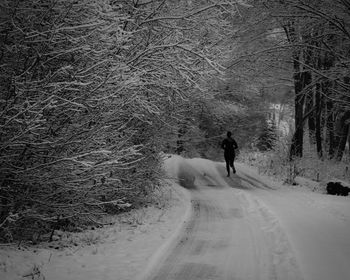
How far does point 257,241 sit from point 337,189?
7.90 m

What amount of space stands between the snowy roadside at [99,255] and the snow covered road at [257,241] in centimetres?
34

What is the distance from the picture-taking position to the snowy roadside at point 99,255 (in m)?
5.33

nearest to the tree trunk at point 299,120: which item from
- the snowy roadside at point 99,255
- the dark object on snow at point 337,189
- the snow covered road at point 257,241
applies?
the dark object on snow at point 337,189

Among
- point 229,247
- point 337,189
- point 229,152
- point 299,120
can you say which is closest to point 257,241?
point 229,247

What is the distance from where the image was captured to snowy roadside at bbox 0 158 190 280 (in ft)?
17.5

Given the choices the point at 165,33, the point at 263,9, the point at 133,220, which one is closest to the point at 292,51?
the point at 263,9

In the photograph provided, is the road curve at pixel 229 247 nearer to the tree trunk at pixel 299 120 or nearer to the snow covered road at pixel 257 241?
the snow covered road at pixel 257 241

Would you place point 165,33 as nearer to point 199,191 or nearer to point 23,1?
point 23,1

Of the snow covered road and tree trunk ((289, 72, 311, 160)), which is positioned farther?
tree trunk ((289, 72, 311, 160))

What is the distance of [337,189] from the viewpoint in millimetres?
13617

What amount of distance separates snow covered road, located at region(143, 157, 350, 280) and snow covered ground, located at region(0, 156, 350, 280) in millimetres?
15

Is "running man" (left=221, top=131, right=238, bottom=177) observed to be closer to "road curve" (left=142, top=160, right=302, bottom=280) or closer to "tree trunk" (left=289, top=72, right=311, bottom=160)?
"tree trunk" (left=289, top=72, right=311, bottom=160)

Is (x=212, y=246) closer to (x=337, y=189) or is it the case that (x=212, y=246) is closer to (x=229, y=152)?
(x=337, y=189)

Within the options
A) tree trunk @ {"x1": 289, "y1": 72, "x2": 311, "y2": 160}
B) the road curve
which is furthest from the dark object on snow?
the road curve
